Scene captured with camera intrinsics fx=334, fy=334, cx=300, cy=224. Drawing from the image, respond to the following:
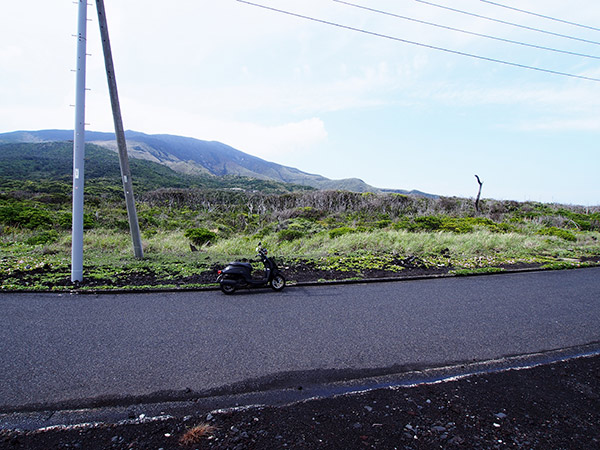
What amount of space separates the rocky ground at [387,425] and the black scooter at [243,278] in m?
3.31

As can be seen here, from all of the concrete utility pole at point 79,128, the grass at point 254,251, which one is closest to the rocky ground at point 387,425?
the grass at point 254,251

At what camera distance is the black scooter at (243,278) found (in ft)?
19.7

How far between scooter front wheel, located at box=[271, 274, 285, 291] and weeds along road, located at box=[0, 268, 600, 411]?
15 cm

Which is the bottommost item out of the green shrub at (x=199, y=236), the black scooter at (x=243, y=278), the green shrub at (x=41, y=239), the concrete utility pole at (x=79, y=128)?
the green shrub at (x=41, y=239)

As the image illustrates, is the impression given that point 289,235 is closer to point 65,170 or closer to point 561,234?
point 561,234

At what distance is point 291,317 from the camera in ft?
16.1

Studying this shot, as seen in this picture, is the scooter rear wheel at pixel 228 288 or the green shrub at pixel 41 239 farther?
the green shrub at pixel 41 239

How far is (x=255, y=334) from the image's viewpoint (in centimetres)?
430

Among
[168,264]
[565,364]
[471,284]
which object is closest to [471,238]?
[471,284]

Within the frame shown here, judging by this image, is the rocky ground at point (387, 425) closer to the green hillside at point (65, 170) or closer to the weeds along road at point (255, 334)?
the weeds along road at point (255, 334)

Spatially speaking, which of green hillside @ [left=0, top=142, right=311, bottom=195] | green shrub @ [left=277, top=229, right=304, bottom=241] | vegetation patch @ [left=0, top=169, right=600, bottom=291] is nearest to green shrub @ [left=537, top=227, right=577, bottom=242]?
vegetation patch @ [left=0, top=169, right=600, bottom=291]

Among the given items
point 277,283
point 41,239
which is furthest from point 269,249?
point 41,239

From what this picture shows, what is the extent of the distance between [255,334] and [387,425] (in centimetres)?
211

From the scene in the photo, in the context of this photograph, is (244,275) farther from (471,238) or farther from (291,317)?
(471,238)
